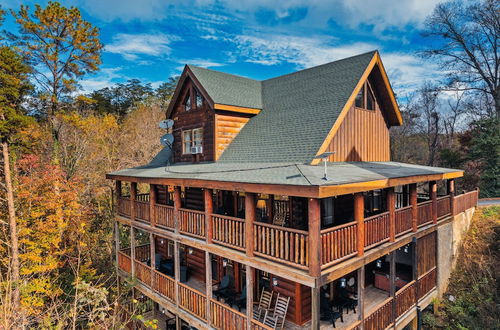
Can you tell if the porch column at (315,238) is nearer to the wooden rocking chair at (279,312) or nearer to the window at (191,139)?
the wooden rocking chair at (279,312)

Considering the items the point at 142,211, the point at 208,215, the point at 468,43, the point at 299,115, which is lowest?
the point at 142,211

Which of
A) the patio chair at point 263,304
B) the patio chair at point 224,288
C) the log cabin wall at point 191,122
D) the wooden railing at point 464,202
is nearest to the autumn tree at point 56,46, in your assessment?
the log cabin wall at point 191,122

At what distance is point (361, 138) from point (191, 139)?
8675 millimetres

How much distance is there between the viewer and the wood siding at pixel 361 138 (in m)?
11.6

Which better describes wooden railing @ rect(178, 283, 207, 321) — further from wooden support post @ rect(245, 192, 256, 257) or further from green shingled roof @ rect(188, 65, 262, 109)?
green shingled roof @ rect(188, 65, 262, 109)

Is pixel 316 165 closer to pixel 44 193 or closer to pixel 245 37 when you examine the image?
pixel 44 193

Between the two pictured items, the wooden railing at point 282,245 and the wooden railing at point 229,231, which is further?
the wooden railing at point 229,231

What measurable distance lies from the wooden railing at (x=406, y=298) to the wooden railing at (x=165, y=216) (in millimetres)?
9161

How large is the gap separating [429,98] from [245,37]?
23.5 meters

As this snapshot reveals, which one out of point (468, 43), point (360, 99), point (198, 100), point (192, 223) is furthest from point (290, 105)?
point (468, 43)

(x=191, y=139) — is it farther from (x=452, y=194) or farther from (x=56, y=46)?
(x=56, y=46)

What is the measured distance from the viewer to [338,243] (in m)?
7.49

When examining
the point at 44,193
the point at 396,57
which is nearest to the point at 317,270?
the point at 44,193

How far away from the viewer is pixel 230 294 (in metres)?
11.2
